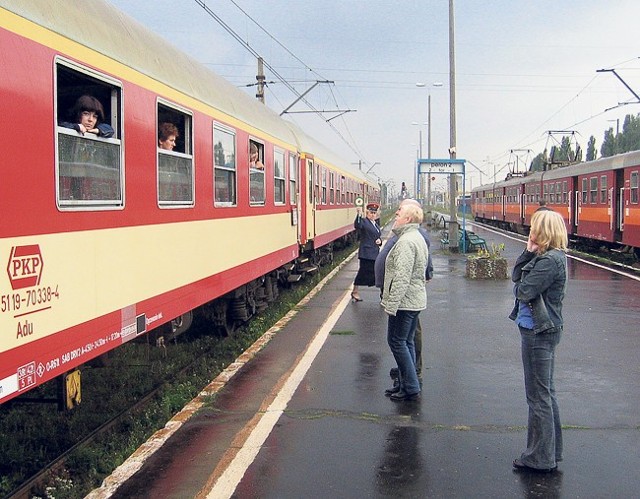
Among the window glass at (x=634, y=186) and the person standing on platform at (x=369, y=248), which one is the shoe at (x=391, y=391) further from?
the window glass at (x=634, y=186)

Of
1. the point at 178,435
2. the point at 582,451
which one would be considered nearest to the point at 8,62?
the point at 178,435

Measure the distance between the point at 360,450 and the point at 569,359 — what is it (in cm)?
390

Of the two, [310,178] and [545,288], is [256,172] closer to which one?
[310,178]

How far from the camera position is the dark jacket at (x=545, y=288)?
196 inches

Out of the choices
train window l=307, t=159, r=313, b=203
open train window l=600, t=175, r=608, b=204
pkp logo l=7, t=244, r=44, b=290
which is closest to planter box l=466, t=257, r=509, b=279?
train window l=307, t=159, r=313, b=203

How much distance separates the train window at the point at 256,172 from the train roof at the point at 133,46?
320 millimetres

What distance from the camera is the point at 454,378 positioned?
752cm

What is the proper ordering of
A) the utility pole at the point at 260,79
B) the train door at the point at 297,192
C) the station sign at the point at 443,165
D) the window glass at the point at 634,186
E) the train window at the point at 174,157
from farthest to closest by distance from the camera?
the station sign at the point at 443,165
the utility pole at the point at 260,79
the window glass at the point at 634,186
the train door at the point at 297,192
the train window at the point at 174,157

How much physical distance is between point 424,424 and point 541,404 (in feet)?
3.99

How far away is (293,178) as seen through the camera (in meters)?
13.9

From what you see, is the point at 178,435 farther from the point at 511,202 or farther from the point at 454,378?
the point at 511,202

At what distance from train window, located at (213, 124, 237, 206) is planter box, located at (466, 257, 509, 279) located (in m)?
8.56

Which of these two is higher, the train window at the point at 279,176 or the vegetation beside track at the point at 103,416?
the train window at the point at 279,176

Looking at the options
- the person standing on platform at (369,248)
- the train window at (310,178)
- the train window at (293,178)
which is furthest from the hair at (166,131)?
the train window at (310,178)
